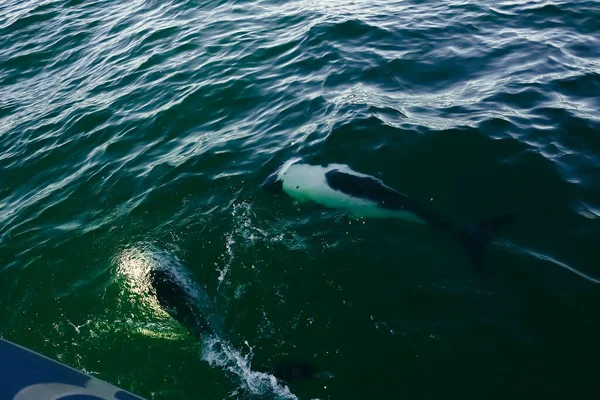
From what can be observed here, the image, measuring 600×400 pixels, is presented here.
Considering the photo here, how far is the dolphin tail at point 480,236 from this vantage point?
7312 mm

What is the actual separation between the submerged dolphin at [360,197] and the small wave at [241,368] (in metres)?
3.32

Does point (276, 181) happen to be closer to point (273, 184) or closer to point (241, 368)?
point (273, 184)

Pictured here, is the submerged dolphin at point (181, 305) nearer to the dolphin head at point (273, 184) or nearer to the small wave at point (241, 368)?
the small wave at point (241, 368)

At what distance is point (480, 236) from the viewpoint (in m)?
7.57

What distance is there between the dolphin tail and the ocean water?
158 mm

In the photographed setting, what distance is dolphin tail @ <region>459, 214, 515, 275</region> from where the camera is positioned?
7.31 m

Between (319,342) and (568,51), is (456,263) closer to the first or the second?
(319,342)

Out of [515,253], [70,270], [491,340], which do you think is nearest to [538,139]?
[515,253]

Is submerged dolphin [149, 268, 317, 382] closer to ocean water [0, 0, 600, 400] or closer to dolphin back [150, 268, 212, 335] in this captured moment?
dolphin back [150, 268, 212, 335]

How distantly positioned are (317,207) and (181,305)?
3.12 metres

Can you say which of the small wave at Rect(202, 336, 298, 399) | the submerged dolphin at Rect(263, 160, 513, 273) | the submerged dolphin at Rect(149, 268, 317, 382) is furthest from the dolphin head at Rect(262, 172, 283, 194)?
the small wave at Rect(202, 336, 298, 399)

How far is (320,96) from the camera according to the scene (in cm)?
1164

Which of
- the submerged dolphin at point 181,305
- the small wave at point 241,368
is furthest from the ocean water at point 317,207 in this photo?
the submerged dolphin at point 181,305

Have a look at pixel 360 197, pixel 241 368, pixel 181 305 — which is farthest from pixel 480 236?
pixel 181 305
